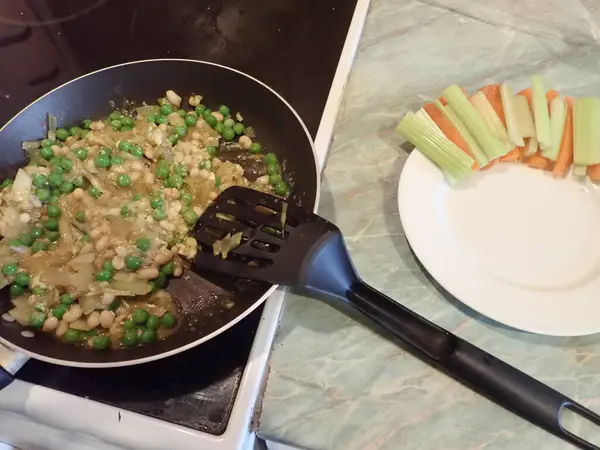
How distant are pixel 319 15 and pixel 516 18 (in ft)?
1.55

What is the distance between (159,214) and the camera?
1.09 meters

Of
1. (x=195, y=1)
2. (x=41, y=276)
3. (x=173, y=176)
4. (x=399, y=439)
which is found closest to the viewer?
(x=399, y=439)

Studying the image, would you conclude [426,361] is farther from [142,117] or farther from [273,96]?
[142,117]

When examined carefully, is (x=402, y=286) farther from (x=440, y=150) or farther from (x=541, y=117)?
(x=541, y=117)

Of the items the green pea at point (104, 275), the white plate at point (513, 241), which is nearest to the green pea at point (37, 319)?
the green pea at point (104, 275)

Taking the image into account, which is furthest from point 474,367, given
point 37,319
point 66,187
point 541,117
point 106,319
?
point 66,187

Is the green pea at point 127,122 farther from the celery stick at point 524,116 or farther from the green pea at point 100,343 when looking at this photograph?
the celery stick at point 524,116

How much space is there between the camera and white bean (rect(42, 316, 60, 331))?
3.23ft

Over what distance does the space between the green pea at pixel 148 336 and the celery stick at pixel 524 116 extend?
2.48 ft

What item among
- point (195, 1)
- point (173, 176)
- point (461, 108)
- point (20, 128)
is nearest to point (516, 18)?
point (461, 108)

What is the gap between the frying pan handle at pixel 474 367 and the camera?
824 mm

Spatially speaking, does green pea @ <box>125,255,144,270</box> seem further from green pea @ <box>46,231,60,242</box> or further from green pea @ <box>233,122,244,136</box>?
green pea @ <box>233,122,244,136</box>

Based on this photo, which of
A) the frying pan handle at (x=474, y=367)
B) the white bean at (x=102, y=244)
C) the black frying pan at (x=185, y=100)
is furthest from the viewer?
the white bean at (x=102, y=244)

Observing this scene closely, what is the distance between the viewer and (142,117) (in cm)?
126
